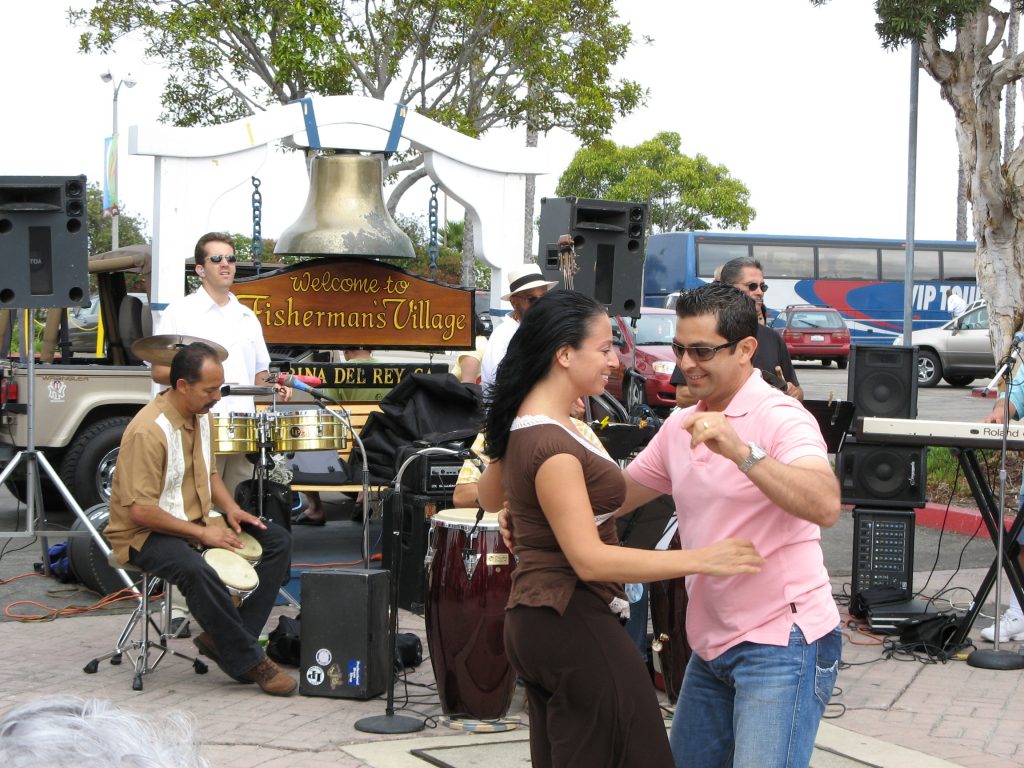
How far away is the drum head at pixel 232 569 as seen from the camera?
6.12 m

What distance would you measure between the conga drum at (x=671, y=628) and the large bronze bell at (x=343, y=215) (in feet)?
15.1

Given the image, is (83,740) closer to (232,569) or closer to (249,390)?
(232,569)

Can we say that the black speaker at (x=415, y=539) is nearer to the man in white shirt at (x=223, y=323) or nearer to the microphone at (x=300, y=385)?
the microphone at (x=300, y=385)

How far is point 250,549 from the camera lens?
648 centimetres

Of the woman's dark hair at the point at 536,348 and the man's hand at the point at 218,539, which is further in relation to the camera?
the man's hand at the point at 218,539

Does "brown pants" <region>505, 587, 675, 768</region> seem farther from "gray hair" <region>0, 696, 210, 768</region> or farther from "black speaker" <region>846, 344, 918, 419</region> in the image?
"black speaker" <region>846, 344, 918, 419</region>

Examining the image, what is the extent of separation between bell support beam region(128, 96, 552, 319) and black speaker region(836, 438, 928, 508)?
320 cm

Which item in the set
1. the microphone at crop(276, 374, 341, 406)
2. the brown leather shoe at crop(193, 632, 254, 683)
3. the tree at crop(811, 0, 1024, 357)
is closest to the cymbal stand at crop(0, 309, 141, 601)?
the brown leather shoe at crop(193, 632, 254, 683)

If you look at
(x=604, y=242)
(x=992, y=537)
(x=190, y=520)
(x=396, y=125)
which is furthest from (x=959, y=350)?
(x=190, y=520)

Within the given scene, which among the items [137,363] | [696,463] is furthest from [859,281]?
[696,463]

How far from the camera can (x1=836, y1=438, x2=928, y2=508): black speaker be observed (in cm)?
785

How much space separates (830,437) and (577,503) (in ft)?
10.2

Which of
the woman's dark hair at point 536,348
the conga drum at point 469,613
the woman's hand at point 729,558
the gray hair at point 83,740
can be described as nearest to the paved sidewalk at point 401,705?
the conga drum at point 469,613

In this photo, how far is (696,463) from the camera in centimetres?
341
